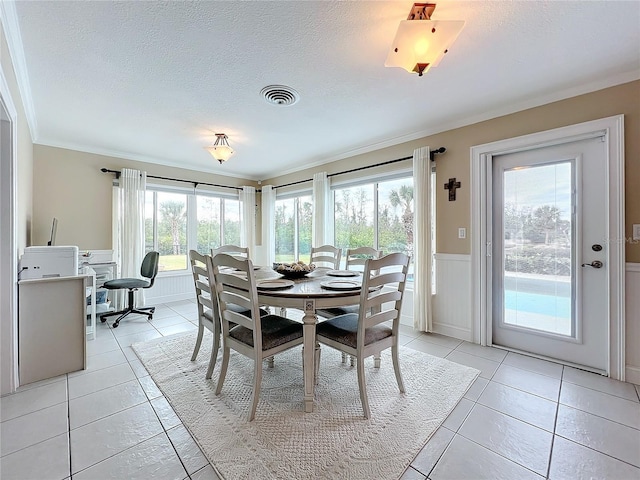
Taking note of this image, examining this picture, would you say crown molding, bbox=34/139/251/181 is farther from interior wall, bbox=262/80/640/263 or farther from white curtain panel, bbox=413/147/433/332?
white curtain panel, bbox=413/147/433/332

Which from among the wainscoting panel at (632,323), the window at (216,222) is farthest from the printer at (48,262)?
the wainscoting panel at (632,323)

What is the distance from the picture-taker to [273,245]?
5.46 m

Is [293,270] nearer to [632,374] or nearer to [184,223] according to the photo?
[632,374]

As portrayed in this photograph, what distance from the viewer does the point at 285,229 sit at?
538cm

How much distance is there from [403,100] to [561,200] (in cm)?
168

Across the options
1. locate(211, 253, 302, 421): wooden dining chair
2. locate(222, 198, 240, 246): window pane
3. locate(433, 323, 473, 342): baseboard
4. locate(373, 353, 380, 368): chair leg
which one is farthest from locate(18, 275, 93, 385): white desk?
locate(433, 323, 473, 342): baseboard

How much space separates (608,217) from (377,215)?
2.24 metres

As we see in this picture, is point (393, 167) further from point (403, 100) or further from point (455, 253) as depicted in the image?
point (455, 253)

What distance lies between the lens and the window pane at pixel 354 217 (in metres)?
3.95

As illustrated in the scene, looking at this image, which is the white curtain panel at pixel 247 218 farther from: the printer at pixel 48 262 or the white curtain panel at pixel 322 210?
the printer at pixel 48 262

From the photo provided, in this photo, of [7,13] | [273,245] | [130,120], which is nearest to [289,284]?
[7,13]

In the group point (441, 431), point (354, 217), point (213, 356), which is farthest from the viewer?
point (354, 217)

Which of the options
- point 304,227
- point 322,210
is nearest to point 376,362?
point 322,210

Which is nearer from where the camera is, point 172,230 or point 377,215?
point 377,215
